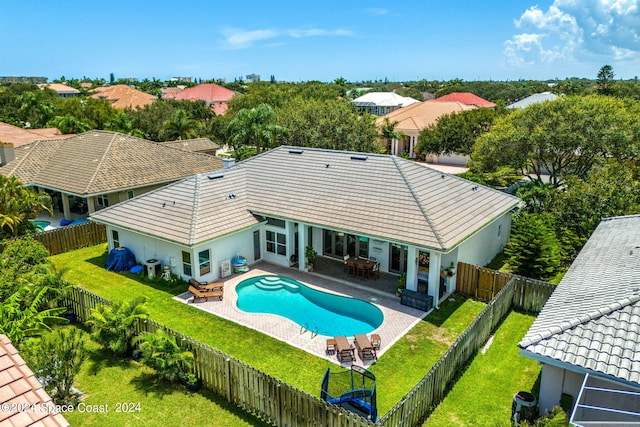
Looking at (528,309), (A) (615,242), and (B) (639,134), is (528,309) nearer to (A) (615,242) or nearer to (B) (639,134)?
(A) (615,242)

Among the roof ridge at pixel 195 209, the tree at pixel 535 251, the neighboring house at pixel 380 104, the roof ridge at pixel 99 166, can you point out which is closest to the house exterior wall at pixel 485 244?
the tree at pixel 535 251

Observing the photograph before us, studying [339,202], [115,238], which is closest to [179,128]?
[115,238]

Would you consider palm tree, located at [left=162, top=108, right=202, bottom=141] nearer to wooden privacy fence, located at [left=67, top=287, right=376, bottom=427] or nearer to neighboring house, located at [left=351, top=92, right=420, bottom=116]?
wooden privacy fence, located at [left=67, top=287, right=376, bottom=427]

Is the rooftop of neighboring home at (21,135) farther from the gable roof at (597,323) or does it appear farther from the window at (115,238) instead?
the gable roof at (597,323)

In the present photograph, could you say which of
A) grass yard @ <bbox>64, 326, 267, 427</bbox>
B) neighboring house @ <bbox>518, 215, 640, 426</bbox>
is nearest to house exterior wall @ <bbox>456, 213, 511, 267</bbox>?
neighboring house @ <bbox>518, 215, 640, 426</bbox>

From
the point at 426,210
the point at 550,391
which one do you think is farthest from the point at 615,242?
the point at 550,391

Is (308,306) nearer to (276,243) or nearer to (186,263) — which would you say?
(276,243)
